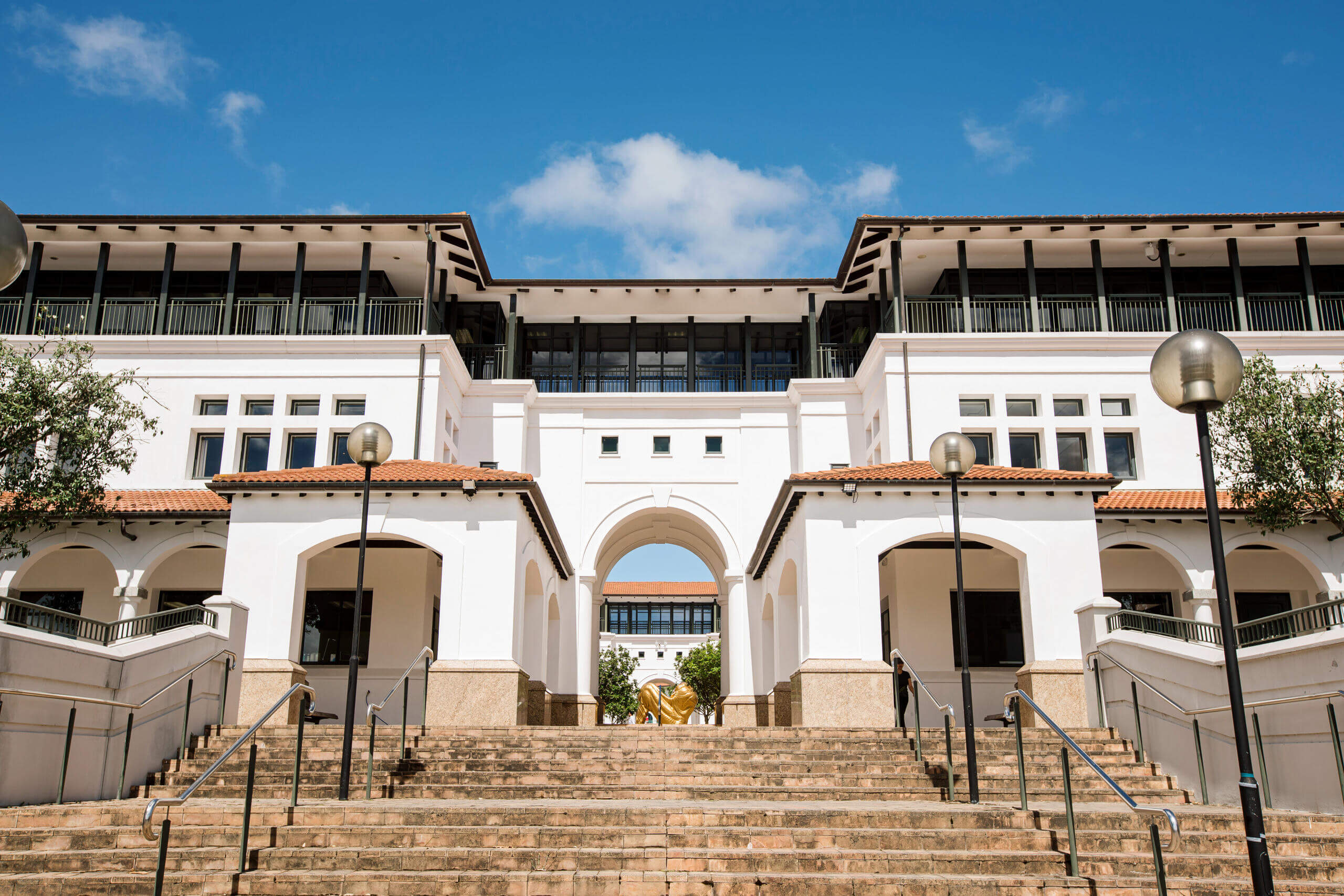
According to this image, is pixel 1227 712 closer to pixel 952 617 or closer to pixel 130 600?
pixel 952 617

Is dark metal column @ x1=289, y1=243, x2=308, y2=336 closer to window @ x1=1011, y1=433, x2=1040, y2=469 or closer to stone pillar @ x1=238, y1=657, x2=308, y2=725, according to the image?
stone pillar @ x1=238, y1=657, x2=308, y2=725

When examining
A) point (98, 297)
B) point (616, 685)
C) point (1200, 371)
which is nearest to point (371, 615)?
point (98, 297)

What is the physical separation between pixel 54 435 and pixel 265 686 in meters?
8.31

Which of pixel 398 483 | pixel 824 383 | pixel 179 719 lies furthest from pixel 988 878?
pixel 824 383

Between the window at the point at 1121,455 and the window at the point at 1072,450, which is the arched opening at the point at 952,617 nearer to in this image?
the window at the point at 1072,450

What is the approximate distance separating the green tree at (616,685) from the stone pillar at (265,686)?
1968 inches

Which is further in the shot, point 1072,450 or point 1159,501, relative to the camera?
A: point 1072,450

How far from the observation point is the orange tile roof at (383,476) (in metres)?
19.7

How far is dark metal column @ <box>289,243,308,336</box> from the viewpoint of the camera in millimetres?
29375

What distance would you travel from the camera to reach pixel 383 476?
21.4 metres

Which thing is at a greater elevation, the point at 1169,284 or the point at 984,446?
the point at 1169,284

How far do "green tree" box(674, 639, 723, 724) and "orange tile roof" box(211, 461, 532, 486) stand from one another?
49658 millimetres

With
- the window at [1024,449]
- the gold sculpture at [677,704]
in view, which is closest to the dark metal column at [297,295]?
the gold sculpture at [677,704]

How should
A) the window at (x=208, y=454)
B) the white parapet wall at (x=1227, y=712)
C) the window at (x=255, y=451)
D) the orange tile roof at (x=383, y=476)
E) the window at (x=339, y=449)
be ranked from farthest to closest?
the window at (x=255, y=451) < the window at (x=208, y=454) < the window at (x=339, y=449) < the orange tile roof at (x=383, y=476) < the white parapet wall at (x=1227, y=712)
